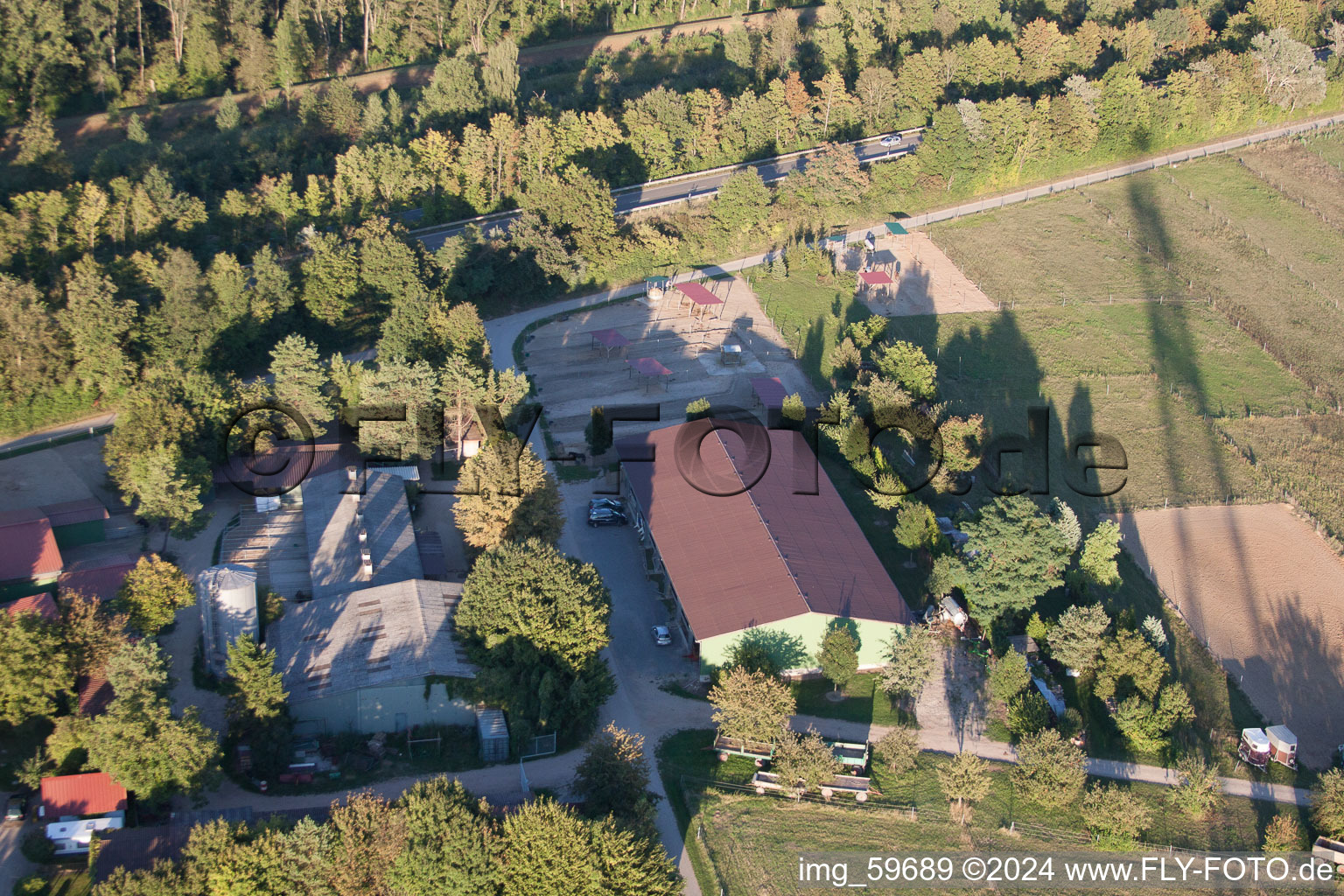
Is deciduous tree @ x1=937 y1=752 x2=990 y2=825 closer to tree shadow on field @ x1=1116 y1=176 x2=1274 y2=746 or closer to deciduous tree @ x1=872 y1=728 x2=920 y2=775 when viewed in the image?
deciduous tree @ x1=872 y1=728 x2=920 y2=775

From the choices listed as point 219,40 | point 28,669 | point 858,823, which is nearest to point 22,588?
point 28,669

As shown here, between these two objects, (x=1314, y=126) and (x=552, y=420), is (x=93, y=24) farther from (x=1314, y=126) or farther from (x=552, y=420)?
(x=1314, y=126)

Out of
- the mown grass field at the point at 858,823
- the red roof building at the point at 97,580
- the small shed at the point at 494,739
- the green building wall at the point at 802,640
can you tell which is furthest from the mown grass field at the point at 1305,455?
the red roof building at the point at 97,580

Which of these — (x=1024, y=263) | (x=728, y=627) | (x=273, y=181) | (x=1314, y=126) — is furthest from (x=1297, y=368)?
(x=273, y=181)

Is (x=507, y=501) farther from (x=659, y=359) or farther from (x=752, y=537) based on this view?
(x=659, y=359)

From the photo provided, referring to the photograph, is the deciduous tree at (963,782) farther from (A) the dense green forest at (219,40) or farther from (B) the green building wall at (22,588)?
(A) the dense green forest at (219,40)

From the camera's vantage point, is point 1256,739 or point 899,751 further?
point 1256,739
